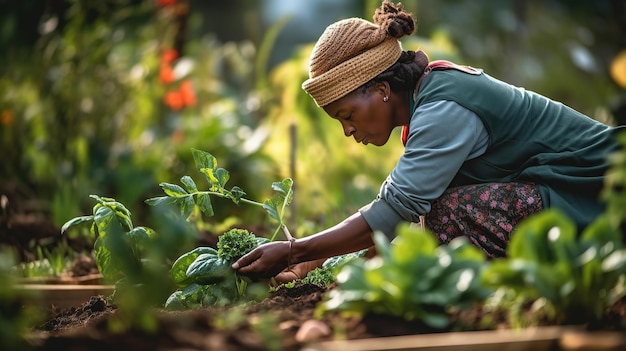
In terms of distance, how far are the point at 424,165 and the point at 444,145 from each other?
9 cm

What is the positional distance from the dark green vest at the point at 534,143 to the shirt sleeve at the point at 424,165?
80 mm

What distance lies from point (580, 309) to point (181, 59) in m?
6.94

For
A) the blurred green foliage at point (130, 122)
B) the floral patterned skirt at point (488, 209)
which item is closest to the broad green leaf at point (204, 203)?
the floral patterned skirt at point (488, 209)

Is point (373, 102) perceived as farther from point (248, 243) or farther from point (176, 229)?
point (176, 229)

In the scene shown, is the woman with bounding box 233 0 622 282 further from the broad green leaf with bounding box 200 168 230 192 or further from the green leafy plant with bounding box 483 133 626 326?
the green leafy plant with bounding box 483 133 626 326

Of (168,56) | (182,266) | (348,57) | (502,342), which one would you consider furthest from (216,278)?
(168,56)

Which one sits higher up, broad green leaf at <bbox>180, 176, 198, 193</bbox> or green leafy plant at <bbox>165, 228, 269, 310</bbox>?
broad green leaf at <bbox>180, 176, 198, 193</bbox>

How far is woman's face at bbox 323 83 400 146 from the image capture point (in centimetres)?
294

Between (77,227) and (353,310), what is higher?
(353,310)

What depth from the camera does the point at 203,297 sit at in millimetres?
2789

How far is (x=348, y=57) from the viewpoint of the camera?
9.56ft

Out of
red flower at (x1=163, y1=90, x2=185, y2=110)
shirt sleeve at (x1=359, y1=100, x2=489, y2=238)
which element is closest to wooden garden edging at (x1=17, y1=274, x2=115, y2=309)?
shirt sleeve at (x1=359, y1=100, x2=489, y2=238)

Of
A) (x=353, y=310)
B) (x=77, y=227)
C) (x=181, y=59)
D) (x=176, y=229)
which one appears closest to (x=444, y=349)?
(x=353, y=310)

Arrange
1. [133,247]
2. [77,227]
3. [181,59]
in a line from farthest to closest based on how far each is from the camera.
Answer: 1. [181,59]
2. [77,227]
3. [133,247]
